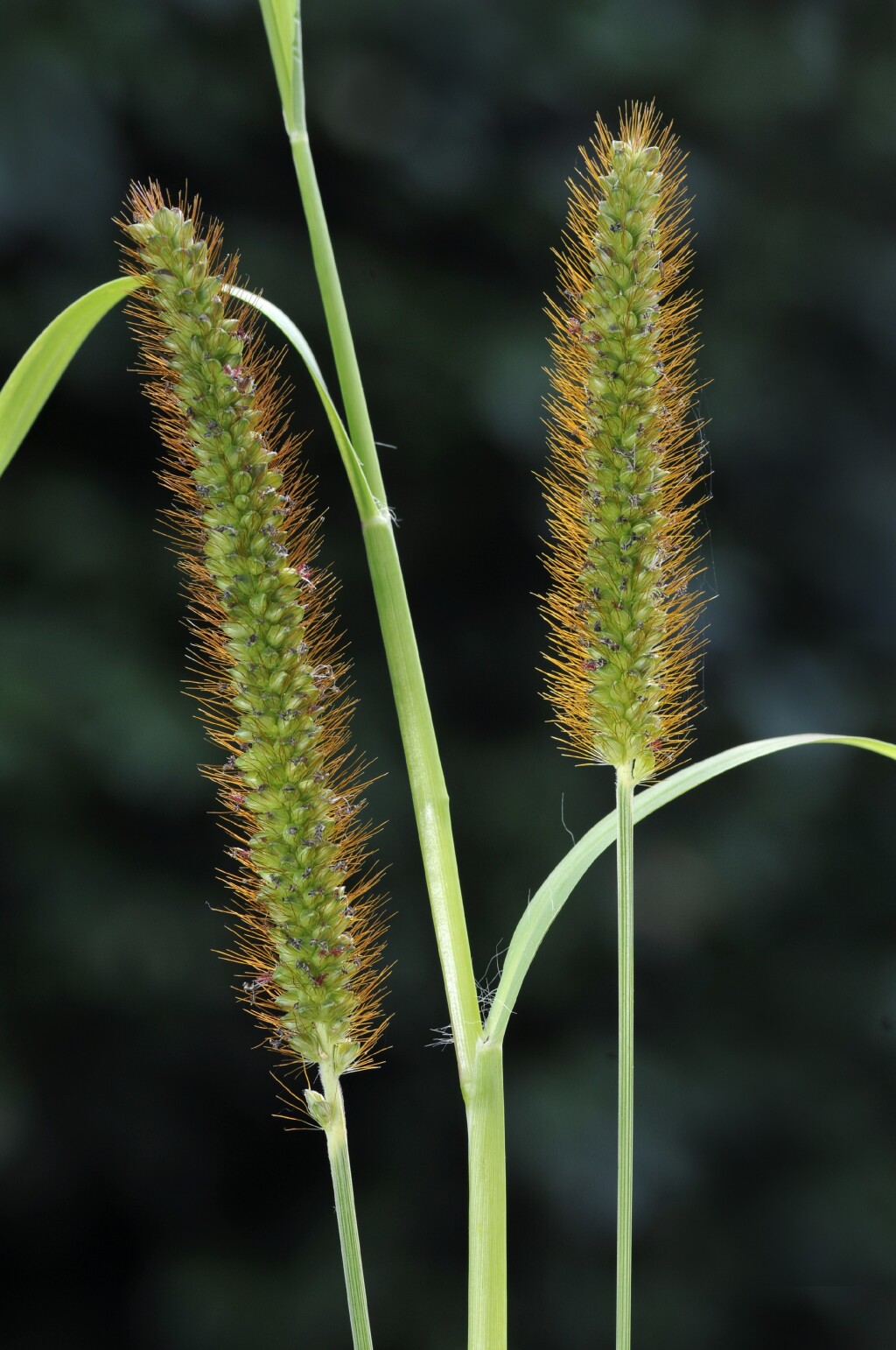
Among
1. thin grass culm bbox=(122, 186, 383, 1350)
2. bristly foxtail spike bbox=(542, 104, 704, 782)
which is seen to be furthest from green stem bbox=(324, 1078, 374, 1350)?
bristly foxtail spike bbox=(542, 104, 704, 782)

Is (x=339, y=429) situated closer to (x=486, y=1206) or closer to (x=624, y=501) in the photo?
(x=624, y=501)

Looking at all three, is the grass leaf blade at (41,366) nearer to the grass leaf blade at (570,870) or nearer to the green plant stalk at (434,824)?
the green plant stalk at (434,824)

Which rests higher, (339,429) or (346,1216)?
(339,429)

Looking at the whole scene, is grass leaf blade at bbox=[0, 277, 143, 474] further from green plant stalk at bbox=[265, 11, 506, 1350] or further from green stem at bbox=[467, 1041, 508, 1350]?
green stem at bbox=[467, 1041, 508, 1350]

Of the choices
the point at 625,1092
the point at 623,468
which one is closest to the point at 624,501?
the point at 623,468

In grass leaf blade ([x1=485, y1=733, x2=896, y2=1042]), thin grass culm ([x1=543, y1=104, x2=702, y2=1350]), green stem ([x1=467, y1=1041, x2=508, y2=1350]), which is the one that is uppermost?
thin grass culm ([x1=543, y1=104, x2=702, y2=1350])

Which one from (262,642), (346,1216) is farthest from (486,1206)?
(262,642)

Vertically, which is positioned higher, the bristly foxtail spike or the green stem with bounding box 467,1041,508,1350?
the bristly foxtail spike
